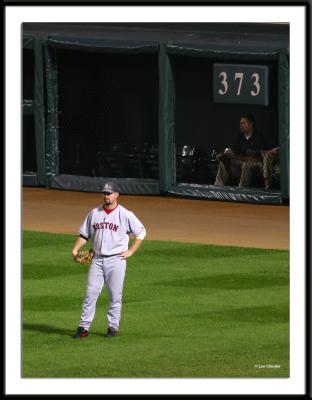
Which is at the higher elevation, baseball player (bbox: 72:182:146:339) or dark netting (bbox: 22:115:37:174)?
dark netting (bbox: 22:115:37:174)

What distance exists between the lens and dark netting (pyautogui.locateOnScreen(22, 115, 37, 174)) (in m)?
25.5

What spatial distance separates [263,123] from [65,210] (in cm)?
327

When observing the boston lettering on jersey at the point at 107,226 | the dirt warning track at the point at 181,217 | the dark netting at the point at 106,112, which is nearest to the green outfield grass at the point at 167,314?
the dirt warning track at the point at 181,217

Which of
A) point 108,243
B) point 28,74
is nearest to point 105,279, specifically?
point 108,243

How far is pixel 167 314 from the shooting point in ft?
50.8

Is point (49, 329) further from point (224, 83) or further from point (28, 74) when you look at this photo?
point (28, 74)

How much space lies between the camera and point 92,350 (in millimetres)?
13547

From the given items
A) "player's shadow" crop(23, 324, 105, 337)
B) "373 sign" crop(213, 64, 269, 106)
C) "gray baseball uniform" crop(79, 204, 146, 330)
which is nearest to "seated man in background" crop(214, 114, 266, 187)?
"373 sign" crop(213, 64, 269, 106)

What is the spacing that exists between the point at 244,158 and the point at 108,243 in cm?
1019

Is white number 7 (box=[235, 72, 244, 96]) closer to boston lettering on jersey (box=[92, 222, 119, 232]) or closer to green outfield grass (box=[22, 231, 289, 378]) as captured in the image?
green outfield grass (box=[22, 231, 289, 378])

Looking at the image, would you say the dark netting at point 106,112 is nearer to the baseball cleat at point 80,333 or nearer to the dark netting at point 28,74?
the dark netting at point 28,74

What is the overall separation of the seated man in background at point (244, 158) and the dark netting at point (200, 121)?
223mm

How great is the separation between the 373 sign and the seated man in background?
0.53 meters

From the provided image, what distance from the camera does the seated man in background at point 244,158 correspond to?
2347 centimetres
